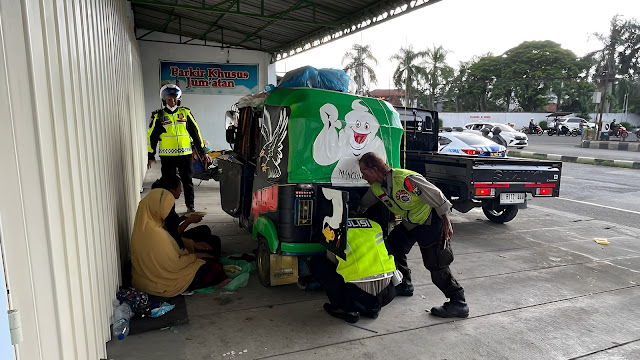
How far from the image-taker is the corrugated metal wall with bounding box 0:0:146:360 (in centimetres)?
165

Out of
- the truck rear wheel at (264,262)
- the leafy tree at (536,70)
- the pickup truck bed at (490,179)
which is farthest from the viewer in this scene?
the leafy tree at (536,70)

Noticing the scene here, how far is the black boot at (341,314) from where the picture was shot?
3.67 meters

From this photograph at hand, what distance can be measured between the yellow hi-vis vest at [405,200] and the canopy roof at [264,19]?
5.47 meters

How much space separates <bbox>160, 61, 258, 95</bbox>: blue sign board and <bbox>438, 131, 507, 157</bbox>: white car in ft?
29.2

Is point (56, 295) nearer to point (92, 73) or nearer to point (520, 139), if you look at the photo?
point (92, 73)

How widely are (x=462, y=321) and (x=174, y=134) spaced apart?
503cm

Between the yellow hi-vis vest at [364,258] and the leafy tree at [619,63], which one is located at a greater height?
the leafy tree at [619,63]

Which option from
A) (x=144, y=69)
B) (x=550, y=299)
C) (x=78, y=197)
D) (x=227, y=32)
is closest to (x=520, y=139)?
(x=227, y=32)

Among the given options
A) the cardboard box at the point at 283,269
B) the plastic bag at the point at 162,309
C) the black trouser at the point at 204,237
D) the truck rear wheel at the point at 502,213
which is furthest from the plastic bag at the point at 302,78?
the truck rear wheel at the point at 502,213

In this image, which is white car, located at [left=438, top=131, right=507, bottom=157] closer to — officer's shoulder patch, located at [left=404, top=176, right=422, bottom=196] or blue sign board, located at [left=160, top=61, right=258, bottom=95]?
officer's shoulder patch, located at [left=404, top=176, right=422, bottom=196]

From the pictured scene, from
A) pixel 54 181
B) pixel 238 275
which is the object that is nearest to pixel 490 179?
pixel 238 275

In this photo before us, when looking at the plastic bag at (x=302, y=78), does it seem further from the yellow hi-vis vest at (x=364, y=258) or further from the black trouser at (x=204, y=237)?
the black trouser at (x=204, y=237)

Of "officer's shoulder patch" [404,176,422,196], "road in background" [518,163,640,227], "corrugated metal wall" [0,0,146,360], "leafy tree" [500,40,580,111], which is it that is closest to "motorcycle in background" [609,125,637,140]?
"road in background" [518,163,640,227]

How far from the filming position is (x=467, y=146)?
10422 mm
